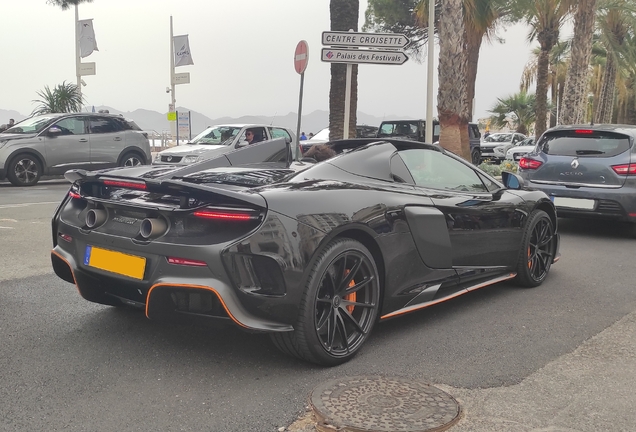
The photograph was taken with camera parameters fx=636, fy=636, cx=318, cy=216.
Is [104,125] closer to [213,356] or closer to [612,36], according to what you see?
[213,356]

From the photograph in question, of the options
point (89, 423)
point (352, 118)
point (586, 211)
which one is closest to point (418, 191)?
point (89, 423)

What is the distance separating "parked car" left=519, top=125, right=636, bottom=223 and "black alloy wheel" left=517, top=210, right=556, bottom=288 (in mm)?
2467

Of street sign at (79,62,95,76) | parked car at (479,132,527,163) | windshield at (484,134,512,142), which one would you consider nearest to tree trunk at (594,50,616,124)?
parked car at (479,132,527,163)

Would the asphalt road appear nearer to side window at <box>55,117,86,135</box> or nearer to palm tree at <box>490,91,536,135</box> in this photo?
side window at <box>55,117,86,135</box>

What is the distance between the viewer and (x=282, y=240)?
127 inches

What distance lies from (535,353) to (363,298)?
109 cm

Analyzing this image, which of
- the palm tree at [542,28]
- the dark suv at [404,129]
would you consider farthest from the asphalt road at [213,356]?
the palm tree at [542,28]

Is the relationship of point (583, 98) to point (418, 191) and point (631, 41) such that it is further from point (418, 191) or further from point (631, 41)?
point (631, 41)

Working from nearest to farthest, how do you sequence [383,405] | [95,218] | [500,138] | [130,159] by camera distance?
[383,405] → [95,218] → [130,159] → [500,138]

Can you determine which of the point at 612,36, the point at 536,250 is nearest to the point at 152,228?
the point at 536,250

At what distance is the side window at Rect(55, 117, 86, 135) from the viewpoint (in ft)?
47.3

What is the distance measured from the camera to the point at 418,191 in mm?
4242

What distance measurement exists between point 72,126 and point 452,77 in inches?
340

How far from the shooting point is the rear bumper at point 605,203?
305 inches
